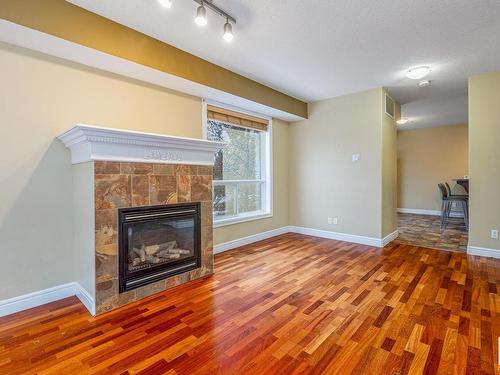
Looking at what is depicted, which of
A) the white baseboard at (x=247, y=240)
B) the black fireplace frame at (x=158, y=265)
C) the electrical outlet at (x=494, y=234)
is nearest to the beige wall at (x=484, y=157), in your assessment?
the electrical outlet at (x=494, y=234)

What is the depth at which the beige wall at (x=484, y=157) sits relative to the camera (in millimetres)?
3406

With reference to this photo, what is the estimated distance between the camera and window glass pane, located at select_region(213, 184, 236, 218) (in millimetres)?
3902

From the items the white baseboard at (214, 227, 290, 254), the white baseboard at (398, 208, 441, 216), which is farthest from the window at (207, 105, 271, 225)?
the white baseboard at (398, 208, 441, 216)

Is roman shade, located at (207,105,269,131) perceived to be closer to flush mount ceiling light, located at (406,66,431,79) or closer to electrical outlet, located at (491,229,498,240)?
flush mount ceiling light, located at (406,66,431,79)

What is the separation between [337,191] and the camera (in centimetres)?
451

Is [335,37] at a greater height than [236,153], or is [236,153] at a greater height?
[335,37]

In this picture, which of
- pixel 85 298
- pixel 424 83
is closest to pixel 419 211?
pixel 424 83

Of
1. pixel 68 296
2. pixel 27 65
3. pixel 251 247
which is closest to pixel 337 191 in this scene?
pixel 251 247

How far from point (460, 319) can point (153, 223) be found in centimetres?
273

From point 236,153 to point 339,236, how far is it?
232 centimetres

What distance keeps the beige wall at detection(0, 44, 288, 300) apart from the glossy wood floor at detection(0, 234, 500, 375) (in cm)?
43

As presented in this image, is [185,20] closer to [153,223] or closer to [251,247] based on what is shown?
[153,223]

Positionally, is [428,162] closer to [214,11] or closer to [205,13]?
[214,11]

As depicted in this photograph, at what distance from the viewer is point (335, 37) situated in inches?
99.3
